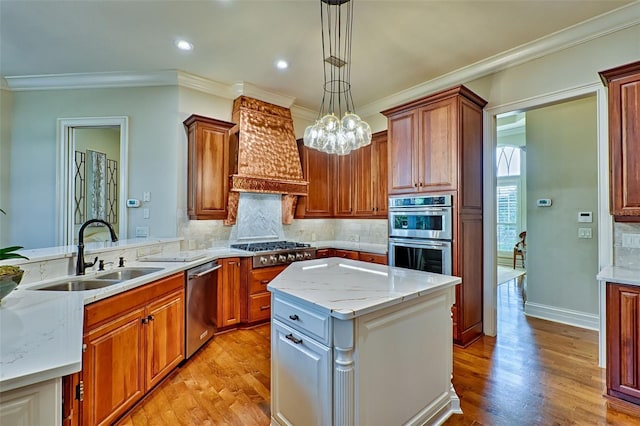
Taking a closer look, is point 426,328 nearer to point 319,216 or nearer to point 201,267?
point 201,267

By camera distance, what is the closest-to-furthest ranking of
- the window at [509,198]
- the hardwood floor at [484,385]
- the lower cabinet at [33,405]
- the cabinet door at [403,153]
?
1. the lower cabinet at [33,405]
2. the hardwood floor at [484,385]
3. the cabinet door at [403,153]
4. the window at [509,198]

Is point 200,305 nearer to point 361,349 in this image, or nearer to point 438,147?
point 361,349

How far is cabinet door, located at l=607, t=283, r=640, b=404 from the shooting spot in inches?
80.8

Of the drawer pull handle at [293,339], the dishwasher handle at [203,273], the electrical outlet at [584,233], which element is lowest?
the drawer pull handle at [293,339]

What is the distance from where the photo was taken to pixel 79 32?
2844 mm

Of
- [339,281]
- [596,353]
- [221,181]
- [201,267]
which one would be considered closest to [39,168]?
[221,181]

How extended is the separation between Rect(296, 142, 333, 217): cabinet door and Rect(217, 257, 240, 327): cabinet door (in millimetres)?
1540

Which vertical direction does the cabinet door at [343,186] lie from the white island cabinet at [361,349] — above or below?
above

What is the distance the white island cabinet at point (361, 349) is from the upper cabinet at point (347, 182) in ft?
8.17

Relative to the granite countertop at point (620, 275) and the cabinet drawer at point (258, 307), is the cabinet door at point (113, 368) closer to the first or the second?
the cabinet drawer at point (258, 307)

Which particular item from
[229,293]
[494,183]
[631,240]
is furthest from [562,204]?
[229,293]

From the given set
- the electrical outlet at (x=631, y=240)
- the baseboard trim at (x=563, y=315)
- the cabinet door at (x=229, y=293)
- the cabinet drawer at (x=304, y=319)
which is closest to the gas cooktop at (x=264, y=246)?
the cabinet door at (x=229, y=293)

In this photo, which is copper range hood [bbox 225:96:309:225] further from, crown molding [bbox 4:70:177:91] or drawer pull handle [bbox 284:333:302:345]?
drawer pull handle [bbox 284:333:302:345]

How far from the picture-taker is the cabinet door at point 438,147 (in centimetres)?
307
